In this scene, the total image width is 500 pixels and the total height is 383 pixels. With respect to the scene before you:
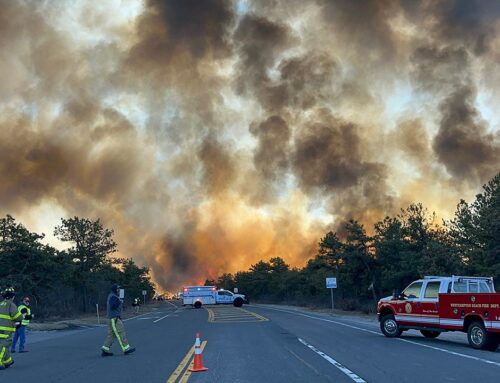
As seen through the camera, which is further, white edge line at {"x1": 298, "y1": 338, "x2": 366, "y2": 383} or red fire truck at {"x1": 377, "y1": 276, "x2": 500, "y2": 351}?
red fire truck at {"x1": 377, "y1": 276, "x2": 500, "y2": 351}

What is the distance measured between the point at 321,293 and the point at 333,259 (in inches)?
299

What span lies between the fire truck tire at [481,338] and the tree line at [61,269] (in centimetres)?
3143

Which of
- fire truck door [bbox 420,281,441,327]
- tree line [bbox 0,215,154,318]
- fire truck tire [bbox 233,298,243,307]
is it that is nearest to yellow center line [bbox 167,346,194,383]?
fire truck door [bbox 420,281,441,327]

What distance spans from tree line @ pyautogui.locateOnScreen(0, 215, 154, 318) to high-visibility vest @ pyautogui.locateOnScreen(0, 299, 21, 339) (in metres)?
25.9

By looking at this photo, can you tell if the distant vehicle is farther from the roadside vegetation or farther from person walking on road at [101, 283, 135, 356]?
person walking on road at [101, 283, 135, 356]

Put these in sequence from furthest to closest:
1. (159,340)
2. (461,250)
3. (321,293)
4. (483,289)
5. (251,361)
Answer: (321,293)
(461,250)
(159,340)
(483,289)
(251,361)

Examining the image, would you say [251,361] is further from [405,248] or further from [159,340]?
[405,248]

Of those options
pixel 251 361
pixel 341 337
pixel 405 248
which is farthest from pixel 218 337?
pixel 405 248

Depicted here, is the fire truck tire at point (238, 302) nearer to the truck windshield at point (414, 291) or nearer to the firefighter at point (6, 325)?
the truck windshield at point (414, 291)

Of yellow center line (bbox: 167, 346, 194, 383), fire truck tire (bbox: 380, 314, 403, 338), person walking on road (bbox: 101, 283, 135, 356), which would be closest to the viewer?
yellow center line (bbox: 167, 346, 194, 383)

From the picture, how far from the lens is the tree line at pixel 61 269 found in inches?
1507

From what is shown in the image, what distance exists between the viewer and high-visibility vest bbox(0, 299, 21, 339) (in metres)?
12.3

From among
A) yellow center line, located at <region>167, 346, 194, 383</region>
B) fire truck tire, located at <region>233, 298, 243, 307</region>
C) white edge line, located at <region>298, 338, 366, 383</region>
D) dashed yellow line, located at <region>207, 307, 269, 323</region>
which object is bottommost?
white edge line, located at <region>298, 338, 366, 383</region>

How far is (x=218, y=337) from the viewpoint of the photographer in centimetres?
1934
